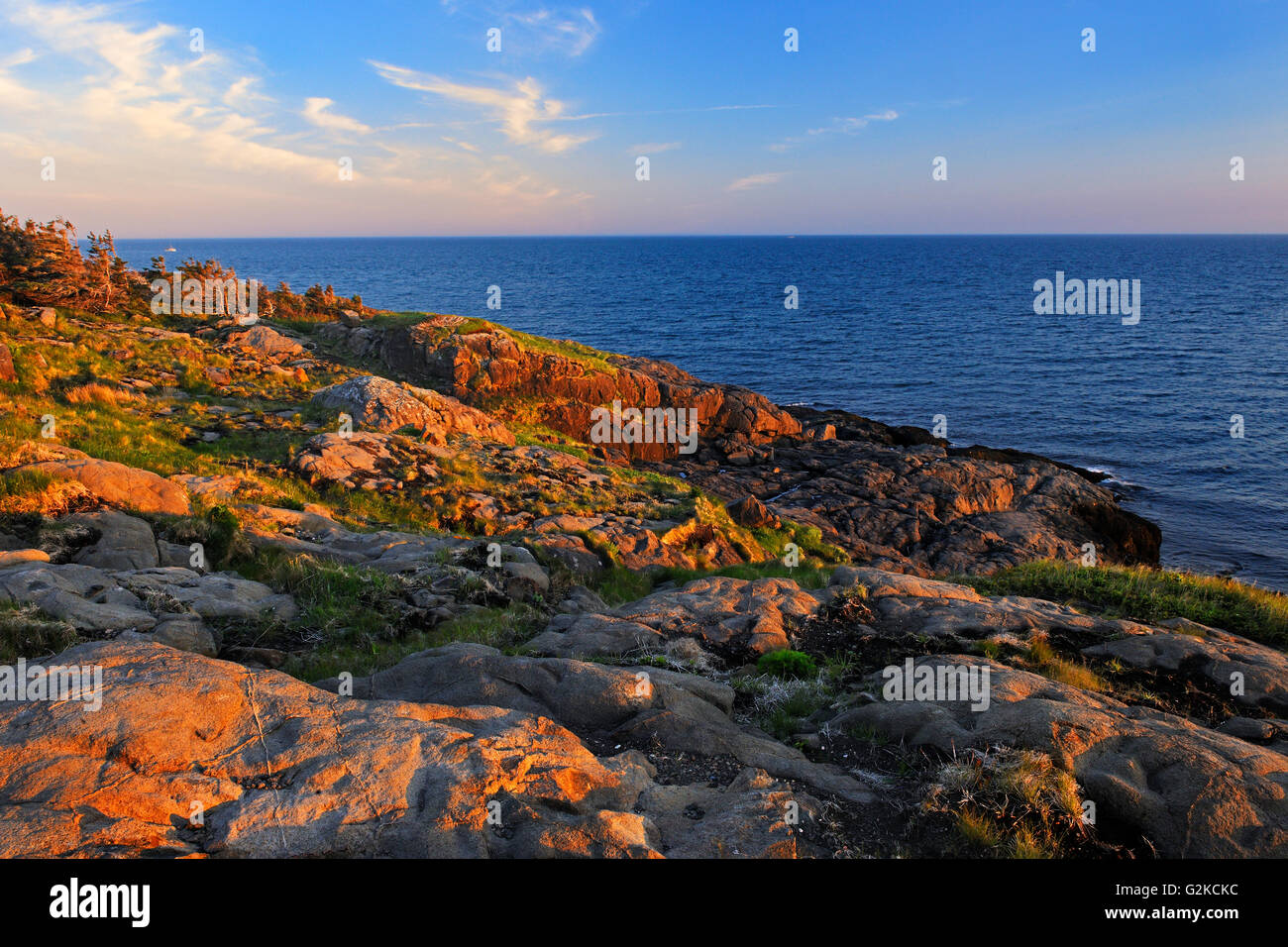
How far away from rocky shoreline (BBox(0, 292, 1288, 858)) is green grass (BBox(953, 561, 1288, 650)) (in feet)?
3.84

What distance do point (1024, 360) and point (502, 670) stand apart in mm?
74984

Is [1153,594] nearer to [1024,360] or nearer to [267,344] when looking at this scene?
[267,344]

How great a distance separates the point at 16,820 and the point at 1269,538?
142 feet

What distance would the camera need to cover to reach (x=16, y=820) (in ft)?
14.6

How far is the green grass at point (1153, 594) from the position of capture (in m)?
14.4

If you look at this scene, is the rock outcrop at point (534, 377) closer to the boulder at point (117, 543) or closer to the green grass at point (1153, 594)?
the green grass at point (1153, 594)

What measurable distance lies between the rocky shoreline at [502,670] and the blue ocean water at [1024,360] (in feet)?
83.2

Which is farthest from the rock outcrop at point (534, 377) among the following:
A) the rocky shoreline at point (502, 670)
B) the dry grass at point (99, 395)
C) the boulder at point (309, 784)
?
the boulder at point (309, 784)

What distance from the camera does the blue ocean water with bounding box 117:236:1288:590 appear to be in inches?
1500

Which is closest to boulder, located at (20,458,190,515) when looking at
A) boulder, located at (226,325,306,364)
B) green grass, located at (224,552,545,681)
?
green grass, located at (224,552,545,681)

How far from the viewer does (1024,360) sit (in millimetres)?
69812

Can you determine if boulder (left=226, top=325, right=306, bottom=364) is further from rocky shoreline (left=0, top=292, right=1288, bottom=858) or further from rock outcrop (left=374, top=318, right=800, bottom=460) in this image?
rocky shoreline (left=0, top=292, right=1288, bottom=858)
